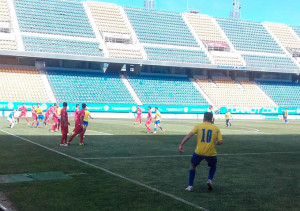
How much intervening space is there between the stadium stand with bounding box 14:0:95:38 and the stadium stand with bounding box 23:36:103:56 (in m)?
1.91

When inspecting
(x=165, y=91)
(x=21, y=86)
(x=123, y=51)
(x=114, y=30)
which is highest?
(x=114, y=30)

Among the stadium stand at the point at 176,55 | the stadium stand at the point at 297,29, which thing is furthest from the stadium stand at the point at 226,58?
the stadium stand at the point at 297,29

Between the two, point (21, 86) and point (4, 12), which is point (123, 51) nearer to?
point (21, 86)

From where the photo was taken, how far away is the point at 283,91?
65.9 m

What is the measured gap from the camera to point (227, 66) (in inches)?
2429

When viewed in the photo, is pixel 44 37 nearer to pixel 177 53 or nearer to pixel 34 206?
pixel 177 53

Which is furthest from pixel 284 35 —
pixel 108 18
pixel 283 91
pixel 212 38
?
pixel 108 18

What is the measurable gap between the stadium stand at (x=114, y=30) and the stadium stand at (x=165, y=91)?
3.90 metres

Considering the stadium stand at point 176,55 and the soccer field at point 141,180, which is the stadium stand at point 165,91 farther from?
the soccer field at point 141,180

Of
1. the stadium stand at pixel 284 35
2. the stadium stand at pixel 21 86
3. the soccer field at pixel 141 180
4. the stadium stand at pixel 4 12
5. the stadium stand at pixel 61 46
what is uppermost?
the stadium stand at pixel 284 35

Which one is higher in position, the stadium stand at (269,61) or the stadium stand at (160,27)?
the stadium stand at (160,27)

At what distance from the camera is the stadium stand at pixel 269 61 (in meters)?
64.5

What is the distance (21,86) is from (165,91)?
19.9 m

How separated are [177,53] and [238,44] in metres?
13.2
